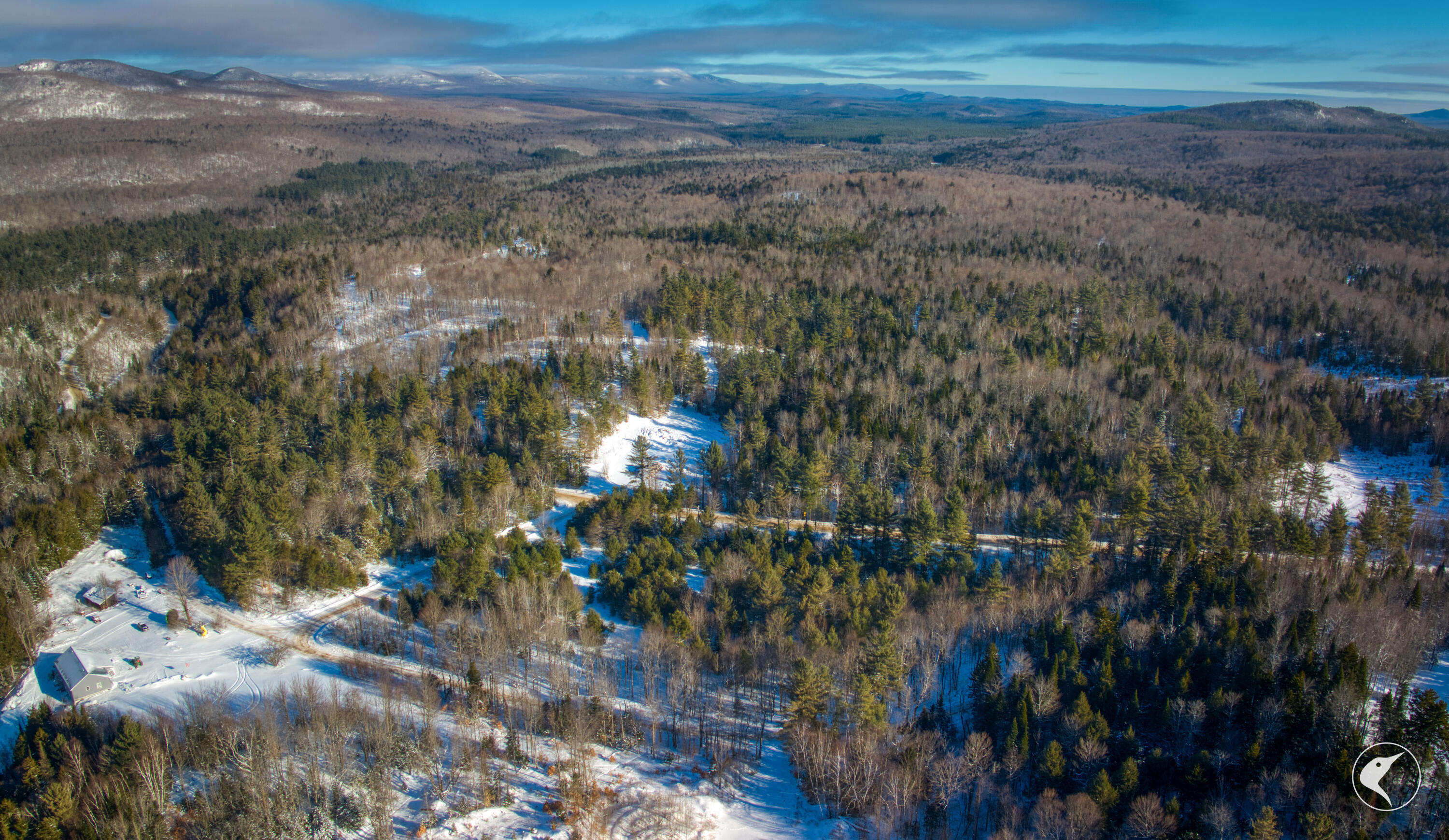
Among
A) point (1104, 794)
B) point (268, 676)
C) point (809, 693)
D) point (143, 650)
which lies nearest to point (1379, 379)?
point (1104, 794)

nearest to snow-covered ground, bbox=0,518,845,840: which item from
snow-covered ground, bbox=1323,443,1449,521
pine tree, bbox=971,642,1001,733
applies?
pine tree, bbox=971,642,1001,733

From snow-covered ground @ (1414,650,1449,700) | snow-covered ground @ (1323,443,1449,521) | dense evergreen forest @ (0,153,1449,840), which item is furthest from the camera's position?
snow-covered ground @ (1323,443,1449,521)

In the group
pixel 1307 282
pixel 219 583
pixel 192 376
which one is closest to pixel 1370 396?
pixel 1307 282

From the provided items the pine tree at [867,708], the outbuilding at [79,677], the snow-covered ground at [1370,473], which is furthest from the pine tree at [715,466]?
the snow-covered ground at [1370,473]

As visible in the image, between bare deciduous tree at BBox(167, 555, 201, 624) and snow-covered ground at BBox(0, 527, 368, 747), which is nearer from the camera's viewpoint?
snow-covered ground at BBox(0, 527, 368, 747)

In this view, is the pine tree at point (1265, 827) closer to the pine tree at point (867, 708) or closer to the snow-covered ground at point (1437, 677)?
the pine tree at point (867, 708)

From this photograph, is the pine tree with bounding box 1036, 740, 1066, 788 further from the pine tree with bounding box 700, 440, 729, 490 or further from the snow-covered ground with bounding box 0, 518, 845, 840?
the pine tree with bounding box 700, 440, 729, 490

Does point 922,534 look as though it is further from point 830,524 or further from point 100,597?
point 100,597
